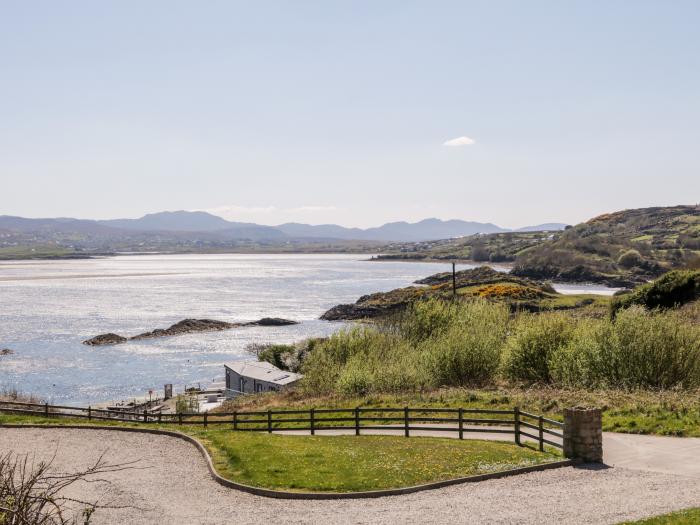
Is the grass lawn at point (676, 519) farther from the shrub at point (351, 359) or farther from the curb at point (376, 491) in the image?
the shrub at point (351, 359)

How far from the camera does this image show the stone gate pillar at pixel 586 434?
78.6 feet

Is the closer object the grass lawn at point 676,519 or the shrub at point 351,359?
the grass lawn at point 676,519

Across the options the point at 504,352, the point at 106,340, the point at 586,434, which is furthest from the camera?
the point at 106,340

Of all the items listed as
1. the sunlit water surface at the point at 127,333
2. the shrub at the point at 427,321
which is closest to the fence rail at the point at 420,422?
the shrub at the point at 427,321

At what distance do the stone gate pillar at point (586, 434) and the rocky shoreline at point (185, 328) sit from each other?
308 ft

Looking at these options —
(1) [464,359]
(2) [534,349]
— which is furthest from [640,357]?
(1) [464,359]

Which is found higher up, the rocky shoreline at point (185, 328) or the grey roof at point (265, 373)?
the grey roof at point (265, 373)

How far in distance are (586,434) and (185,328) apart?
104169 millimetres

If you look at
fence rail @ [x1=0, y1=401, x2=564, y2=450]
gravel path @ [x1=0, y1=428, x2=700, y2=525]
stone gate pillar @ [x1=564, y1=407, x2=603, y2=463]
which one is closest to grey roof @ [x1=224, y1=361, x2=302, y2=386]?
fence rail @ [x1=0, y1=401, x2=564, y2=450]

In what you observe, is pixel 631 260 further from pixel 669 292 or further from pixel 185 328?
pixel 185 328

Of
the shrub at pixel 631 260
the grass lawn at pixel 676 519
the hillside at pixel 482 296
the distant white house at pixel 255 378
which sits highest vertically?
the shrub at pixel 631 260

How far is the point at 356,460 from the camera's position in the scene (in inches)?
992

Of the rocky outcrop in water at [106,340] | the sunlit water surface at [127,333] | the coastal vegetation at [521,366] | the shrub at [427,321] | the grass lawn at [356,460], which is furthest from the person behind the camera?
the rocky outcrop in water at [106,340]

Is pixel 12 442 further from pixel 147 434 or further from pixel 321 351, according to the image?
pixel 321 351
